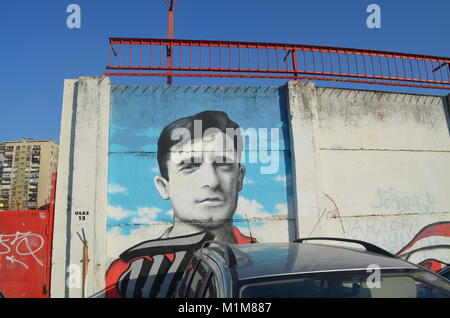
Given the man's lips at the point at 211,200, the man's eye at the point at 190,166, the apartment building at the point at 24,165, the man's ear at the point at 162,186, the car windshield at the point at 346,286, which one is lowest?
the car windshield at the point at 346,286

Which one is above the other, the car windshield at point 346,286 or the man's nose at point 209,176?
the man's nose at point 209,176

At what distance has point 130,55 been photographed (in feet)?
21.6

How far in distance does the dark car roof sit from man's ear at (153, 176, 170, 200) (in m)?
3.54

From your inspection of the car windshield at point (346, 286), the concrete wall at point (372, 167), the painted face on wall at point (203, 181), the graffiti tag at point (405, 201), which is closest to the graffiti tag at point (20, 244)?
the painted face on wall at point (203, 181)

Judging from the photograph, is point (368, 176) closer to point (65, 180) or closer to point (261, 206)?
point (261, 206)

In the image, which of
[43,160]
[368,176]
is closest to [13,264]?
[368,176]

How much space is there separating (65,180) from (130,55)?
2.88 meters

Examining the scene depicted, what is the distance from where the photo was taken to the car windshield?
6.17 feet

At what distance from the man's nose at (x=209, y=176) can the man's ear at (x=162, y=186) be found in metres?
0.69

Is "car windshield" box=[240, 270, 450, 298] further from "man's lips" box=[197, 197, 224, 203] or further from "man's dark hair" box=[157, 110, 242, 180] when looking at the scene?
"man's dark hair" box=[157, 110, 242, 180]

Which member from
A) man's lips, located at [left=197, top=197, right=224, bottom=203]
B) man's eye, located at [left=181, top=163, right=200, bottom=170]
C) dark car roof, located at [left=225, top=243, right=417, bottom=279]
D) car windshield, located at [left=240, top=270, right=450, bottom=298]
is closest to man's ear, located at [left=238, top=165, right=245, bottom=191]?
man's lips, located at [left=197, top=197, right=224, bottom=203]

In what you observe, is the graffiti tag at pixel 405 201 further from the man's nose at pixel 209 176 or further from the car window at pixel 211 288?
the car window at pixel 211 288

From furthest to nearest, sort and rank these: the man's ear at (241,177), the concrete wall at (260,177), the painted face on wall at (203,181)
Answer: the man's ear at (241,177)
the painted face on wall at (203,181)
the concrete wall at (260,177)

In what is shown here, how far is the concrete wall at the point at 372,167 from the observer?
6.27m
